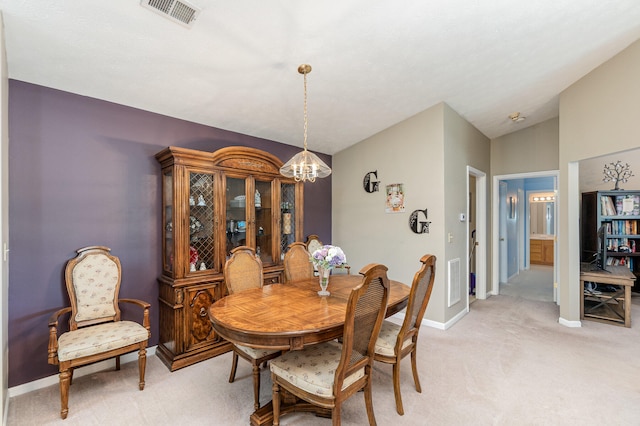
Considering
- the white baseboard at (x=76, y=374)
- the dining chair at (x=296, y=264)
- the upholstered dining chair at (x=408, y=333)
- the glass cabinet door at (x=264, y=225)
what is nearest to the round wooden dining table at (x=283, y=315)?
the upholstered dining chair at (x=408, y=333)

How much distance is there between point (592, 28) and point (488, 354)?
319cm

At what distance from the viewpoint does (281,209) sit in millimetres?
3742

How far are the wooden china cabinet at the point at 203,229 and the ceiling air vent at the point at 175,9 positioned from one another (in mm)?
1136

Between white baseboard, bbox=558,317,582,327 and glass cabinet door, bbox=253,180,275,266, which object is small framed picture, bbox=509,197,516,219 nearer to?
white baseboard, bbox=558,317,582,327

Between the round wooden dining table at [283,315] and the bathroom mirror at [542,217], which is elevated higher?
the bathroom mirror at [542,217]

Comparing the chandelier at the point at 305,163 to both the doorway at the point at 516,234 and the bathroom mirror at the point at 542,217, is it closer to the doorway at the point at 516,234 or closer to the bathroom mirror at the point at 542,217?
the doorway at the point at 516,234

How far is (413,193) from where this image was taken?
3.93 m

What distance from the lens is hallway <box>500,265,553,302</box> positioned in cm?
519

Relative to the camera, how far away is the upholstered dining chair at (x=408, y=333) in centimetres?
206

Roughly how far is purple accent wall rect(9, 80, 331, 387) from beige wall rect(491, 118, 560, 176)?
5181mm

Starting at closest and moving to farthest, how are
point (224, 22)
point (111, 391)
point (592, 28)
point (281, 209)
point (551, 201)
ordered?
1. point (224, 22)
2. point (111, 391)
3. point (592, 28)
4. point (281, 209)
5. point (551, 201)

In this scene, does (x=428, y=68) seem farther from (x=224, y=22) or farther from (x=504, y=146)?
(x=504, y=146)

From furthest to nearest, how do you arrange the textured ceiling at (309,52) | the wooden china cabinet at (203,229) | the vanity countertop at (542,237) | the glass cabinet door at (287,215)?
1. the vanity countertop at (542,237)
2. the glass cabinet door at (287,215)
3. the wooden china cabinet at (203,229)
4. the textured ceiling at (309,52)

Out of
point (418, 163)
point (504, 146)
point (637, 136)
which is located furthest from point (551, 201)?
point (418, 163)
